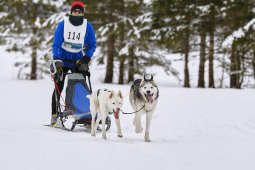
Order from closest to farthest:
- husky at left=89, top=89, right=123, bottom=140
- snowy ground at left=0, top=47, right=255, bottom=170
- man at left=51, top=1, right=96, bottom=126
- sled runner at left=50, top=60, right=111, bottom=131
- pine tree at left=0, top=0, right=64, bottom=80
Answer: snowy ground at left=0, top=47, right=255, bottom=170 < husky at left=89, top=89, right=123, bottom=140 < sled runner at left=50, top=60, right=111, bottom=131 < man at left=51, top=1, right=96, bottom=126 < pine tree at left=0, top=0, right=64, bottom=80

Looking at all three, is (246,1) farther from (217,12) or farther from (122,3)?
(122,3)

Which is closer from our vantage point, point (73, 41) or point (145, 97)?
point (145, 97)

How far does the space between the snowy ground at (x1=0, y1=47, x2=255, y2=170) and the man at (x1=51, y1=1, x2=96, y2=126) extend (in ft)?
3.62

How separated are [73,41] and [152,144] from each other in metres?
2.28

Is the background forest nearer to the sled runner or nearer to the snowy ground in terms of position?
the snowy ground

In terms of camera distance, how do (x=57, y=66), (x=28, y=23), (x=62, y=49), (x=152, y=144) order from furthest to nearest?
1. (x=28, y=23)
2. (x=62, y=49)
3. (x=57, y=66)
4. (x=152, y=144)

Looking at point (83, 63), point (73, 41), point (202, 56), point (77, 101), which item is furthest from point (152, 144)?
point (202, 56)

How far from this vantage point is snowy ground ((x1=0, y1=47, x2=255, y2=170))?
418 centimetres

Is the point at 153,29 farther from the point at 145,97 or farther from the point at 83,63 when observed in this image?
the point at 145,97

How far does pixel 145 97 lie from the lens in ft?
19.4

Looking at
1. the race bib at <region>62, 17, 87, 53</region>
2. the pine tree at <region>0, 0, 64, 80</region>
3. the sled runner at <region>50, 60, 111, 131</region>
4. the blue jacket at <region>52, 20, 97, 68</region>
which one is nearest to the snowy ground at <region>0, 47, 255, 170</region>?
the sled runner at <region>50, 60, 111, 131</region>

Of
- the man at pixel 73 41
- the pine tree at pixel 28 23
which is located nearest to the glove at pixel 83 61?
the man at pixel 73 41

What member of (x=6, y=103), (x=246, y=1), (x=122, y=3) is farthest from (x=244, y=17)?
(x=6, y=103)

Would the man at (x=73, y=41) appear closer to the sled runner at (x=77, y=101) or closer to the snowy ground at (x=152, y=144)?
the sled runner at (x=77, y=101)
